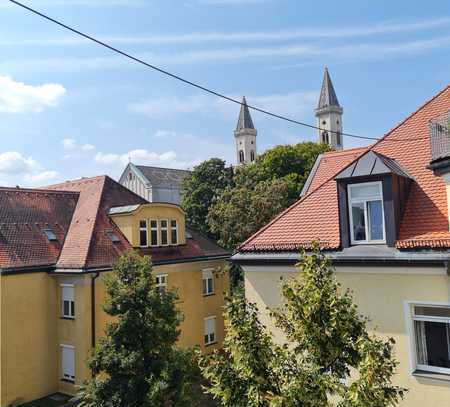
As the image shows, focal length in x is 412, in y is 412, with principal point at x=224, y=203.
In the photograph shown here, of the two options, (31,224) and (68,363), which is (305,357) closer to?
(68,363)

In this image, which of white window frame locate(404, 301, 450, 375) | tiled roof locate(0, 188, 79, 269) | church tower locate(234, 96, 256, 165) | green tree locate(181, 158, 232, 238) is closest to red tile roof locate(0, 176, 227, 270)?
tiled roof locate(0, 188, 79, 269)

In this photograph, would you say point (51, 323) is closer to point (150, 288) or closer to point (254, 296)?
point (150, 288)

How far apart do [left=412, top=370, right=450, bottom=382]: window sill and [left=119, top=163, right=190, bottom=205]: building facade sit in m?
58.5

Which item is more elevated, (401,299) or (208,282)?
(401,299)

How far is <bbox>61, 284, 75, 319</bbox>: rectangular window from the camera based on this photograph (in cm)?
1900

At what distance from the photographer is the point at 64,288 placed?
63.3ft

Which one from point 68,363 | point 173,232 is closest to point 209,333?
point 173,232

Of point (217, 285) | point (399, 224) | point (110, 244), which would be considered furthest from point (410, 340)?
point (217, 285)

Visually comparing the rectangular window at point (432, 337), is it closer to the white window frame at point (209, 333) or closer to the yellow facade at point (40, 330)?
the yellow facade at point (40, 330)

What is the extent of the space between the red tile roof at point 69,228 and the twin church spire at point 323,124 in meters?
86.3

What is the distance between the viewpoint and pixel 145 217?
22.3 metres

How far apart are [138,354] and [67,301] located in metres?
8.32

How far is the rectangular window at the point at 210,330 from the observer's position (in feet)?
78.6

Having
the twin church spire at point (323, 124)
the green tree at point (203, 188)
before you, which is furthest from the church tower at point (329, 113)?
the green tree at point (203, 188)
